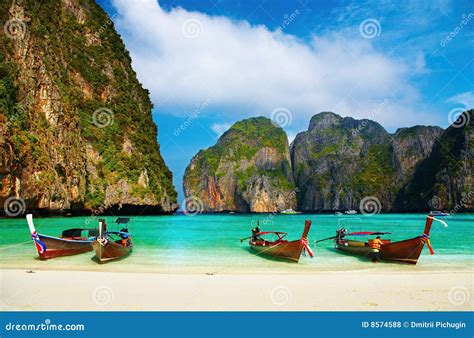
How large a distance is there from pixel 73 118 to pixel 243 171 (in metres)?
116

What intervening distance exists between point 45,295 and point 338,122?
199628 millimetres

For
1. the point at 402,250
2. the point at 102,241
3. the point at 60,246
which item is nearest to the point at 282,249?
the point at 402,250

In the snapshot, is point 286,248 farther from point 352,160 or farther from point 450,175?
point 352,160

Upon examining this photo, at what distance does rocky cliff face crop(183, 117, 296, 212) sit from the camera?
6260 inches

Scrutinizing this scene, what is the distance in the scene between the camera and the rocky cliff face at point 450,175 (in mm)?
108250

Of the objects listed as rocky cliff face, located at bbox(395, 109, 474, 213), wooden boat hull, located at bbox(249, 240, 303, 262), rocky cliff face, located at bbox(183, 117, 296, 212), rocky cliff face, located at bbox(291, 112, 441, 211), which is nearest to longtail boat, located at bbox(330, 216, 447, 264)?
wooden boat hull, located at bbox(249, 240, 303, 262)

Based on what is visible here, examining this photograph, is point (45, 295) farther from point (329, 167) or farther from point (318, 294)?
point (329, 167)

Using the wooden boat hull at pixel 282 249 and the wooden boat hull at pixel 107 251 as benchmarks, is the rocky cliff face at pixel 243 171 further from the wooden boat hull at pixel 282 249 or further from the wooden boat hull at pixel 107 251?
the wooden boat hull at pixel 107 251

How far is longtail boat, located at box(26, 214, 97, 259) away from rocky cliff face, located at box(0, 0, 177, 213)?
26561 millimetres

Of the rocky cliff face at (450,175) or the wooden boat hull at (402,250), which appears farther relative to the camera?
the rocky cliff face at (450,175)

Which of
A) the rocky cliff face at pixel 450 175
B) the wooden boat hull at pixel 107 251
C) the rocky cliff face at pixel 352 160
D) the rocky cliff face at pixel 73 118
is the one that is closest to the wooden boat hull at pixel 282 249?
the wooden boat hull at pixel 107 251

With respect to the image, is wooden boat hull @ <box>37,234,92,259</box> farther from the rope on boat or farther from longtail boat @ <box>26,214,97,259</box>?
the rope on boat

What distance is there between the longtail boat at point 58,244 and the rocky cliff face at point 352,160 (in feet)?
491

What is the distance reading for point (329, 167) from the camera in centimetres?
17488
